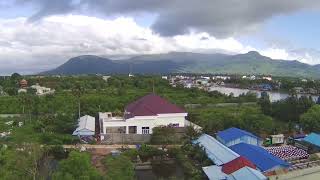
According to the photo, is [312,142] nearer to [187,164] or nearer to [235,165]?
[187,164]

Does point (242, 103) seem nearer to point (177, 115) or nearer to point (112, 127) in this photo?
point (177, 115)

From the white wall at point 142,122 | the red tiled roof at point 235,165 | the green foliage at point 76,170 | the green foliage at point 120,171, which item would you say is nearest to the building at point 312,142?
the red tiled roof at point 235,165

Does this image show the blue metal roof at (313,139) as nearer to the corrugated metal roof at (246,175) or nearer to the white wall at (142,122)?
the corrugated metal roof at (246,175)

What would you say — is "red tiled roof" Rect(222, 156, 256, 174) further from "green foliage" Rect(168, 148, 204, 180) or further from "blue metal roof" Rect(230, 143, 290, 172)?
"green foliage" Rect(168, 148, 204, 180)

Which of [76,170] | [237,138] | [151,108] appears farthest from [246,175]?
[151,108]

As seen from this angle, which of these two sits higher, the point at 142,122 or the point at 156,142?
the point at 142,122

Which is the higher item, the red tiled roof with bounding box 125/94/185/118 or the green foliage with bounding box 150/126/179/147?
the red tiled roof with bounding box 125/94/185/118

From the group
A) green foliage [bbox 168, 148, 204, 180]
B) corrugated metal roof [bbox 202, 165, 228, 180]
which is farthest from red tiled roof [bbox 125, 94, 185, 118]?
corrugated metal roof [bbox 202, 165, 228, 180]
